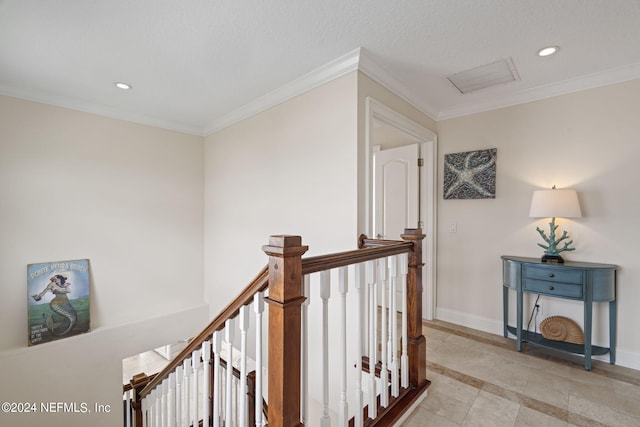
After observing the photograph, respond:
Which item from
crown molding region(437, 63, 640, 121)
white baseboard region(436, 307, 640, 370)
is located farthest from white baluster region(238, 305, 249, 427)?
crown molding region(437, 63, 640, 121)

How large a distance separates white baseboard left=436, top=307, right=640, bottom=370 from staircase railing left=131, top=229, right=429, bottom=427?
151 cm

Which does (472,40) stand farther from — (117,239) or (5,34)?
(117,239)

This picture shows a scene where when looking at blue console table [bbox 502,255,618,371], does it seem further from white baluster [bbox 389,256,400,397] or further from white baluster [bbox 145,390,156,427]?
white baluster [bbox 145,390,156,427]

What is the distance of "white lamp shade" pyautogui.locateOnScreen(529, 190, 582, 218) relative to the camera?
233 centimetres

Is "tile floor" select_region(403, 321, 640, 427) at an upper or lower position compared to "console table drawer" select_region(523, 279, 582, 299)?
lower

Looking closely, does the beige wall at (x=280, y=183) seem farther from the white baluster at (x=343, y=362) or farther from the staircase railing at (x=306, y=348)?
the white baluster at (x=343, y=362)

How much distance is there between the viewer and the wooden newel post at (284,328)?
99cm

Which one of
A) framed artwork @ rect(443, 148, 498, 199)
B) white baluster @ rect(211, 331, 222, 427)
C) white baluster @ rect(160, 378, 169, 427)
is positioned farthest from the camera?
framed artwork @ rect(443, 148, 498, 199)

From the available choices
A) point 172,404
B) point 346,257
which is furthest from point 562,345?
point 172,404

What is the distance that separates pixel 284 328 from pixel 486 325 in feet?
9.24

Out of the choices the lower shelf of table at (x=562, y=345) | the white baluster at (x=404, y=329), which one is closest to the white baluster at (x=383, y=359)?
the white baluster at (x=404, y=329)

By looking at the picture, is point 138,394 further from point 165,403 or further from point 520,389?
point 520,389

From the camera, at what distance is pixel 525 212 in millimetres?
2742

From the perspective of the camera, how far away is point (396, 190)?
346cm
